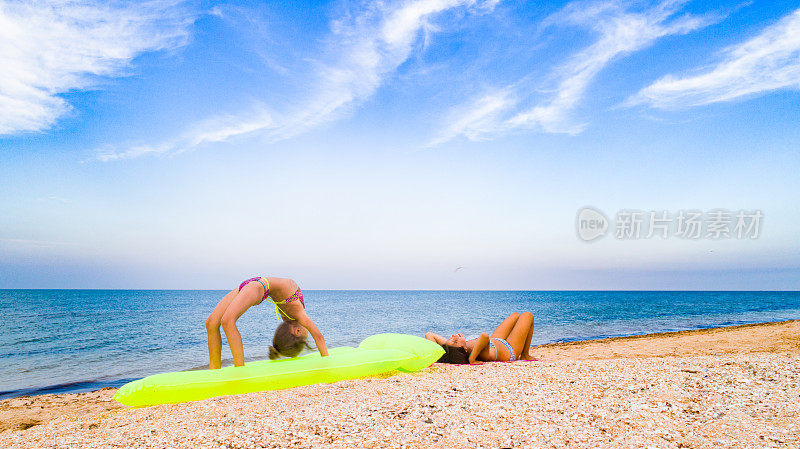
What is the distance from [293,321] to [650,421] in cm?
472

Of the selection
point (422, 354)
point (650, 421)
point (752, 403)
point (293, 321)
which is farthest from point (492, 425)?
point (293, 321)

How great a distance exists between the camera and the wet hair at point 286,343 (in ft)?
21.1

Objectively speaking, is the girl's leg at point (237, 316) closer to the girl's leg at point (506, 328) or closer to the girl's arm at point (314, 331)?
the girl's arm at point (314, 331)

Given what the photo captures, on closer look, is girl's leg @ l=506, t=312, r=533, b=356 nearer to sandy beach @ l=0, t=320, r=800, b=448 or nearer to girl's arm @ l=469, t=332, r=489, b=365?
girl's arm @ l=469, t=332, r=489, b=365

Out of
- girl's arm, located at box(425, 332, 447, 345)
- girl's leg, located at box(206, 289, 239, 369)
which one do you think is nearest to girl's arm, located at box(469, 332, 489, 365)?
girl's arm, located at box(425, 332, 447, 345)

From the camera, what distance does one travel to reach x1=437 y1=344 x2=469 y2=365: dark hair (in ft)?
23.4

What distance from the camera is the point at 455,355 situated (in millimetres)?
7141

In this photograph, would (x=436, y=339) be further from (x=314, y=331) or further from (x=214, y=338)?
(x=214, y=338)

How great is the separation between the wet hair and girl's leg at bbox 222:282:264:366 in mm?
719

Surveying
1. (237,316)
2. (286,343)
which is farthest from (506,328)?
(237,316)

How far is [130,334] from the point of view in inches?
824

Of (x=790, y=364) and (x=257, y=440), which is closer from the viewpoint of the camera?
(x=257, y=440)

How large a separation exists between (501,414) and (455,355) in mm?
3542

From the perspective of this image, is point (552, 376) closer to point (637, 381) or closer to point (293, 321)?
point (637, 381)
